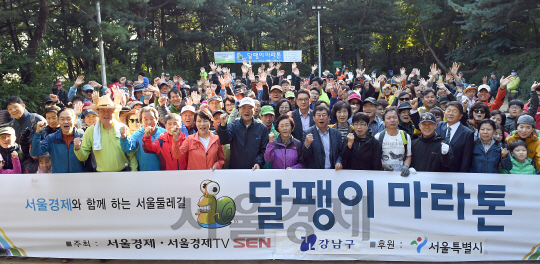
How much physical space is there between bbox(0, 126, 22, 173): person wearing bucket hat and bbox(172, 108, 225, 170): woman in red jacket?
82.5 inches

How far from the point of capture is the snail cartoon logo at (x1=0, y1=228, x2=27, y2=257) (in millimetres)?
4281

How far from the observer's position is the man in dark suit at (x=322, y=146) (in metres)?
4.30

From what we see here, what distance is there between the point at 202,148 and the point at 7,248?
8.50 feet

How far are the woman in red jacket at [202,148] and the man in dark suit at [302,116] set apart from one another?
1.60 metres

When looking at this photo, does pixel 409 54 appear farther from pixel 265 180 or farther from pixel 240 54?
pixel 265 180

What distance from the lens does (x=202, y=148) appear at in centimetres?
425

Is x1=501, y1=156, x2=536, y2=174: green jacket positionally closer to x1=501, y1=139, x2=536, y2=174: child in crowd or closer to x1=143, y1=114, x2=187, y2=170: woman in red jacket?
x1=501, y1=139, x2=536, y2=174: child in crowd

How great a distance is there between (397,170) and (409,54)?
3460cm

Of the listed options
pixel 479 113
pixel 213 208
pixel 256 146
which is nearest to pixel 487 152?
pixel 479 113

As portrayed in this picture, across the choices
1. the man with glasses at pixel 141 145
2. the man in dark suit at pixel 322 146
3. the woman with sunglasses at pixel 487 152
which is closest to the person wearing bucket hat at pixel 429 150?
the woman with sunglasses at pixel 487 152

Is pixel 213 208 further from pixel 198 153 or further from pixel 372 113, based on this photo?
pixel 372 113

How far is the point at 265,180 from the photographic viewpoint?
161 inches

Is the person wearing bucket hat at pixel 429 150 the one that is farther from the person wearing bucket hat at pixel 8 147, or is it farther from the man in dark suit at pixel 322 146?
the person wearing bucket hat at pixel 8 147

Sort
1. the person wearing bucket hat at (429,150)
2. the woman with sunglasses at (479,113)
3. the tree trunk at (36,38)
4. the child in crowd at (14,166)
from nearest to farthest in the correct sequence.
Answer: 1. the person wearing bucket hat at (429,150)
2. the child in crowd at (14,166)
3. the woman with sunglasses at (479,113)
4. the tree trunk at (36,38)
